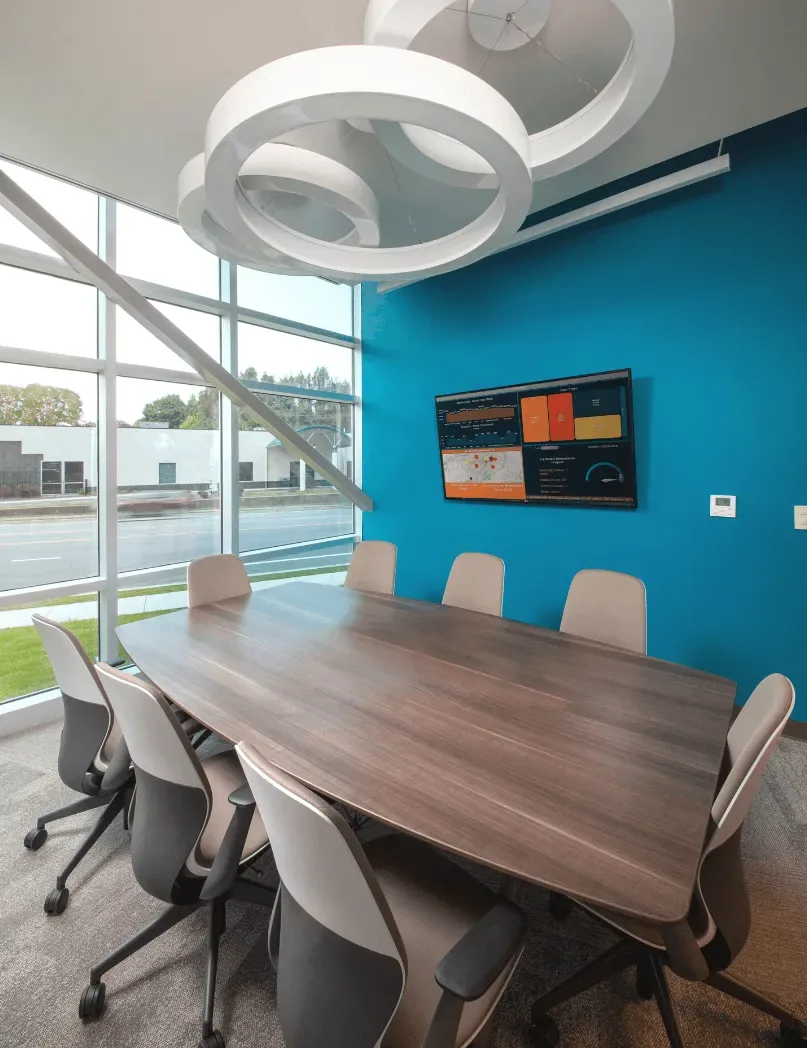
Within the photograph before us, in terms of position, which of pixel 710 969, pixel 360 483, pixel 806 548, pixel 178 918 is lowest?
pixel 178 918

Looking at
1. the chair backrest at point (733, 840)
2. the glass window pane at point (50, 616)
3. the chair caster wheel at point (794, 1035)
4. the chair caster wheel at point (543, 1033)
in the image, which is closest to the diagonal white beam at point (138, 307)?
the glass window pane at point (50, 616)

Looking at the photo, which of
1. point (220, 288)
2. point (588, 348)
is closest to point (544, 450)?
point (588, 348)

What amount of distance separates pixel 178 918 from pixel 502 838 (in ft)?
4.38

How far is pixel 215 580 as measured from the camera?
3670 millimetres

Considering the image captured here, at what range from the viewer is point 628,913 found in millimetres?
1017

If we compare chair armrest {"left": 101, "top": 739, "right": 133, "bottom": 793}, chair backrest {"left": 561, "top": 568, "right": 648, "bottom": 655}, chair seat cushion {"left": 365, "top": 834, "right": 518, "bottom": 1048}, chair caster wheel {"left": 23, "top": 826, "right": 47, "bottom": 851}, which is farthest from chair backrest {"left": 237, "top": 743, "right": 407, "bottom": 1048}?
chair backrest {"left": 561, "top": 568, "right": 648, "bottom": 655}

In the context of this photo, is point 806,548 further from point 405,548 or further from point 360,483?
point 360,483

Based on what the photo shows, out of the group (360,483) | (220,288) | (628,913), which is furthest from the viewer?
(360,483)

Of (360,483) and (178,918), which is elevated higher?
(360,483)

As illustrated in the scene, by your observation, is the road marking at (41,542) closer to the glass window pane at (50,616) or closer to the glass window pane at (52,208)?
the glass window pane at (50,616)

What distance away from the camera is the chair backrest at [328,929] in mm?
954

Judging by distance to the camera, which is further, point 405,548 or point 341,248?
point 405,548

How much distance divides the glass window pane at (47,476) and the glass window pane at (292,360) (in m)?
1.48

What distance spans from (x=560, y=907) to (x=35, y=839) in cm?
230
